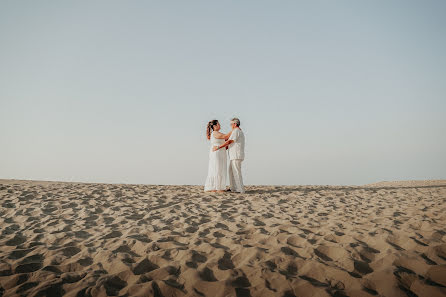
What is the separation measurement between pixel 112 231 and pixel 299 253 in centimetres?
351

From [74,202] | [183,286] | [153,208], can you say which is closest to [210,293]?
[183,286]

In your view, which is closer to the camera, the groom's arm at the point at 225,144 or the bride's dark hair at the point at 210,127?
the groom's arm at the point at 225,144

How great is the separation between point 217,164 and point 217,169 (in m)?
0.19

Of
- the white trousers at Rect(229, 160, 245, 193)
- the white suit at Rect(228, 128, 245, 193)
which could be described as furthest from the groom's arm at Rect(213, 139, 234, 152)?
the white trousers at Rect(229, 160, 245, 193)

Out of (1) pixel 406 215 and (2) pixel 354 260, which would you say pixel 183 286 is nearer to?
(2) pixel 354 260

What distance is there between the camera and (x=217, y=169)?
1012 centimetres

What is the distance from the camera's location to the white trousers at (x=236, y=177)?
10.1 metres

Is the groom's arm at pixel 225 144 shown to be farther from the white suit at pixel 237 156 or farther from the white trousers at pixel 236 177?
the white trousers at pixel 236 177

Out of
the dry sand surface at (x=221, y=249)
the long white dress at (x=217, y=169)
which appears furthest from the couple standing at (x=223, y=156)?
the dry sand surface at (x=221, y=249)

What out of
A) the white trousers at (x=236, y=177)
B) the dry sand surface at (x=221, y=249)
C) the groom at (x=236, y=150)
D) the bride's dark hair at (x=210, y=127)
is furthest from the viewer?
the bride's dark hair at (x=210, y=127)

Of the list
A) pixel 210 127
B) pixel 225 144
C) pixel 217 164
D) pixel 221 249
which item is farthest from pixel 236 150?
pixel 221 249

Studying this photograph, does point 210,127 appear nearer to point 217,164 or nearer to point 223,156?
point 223,156

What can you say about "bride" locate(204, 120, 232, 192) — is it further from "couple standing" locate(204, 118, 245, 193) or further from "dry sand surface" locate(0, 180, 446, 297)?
"dry sand surface" locate(0, 180, 446, 297)

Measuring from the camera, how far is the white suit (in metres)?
10.0
